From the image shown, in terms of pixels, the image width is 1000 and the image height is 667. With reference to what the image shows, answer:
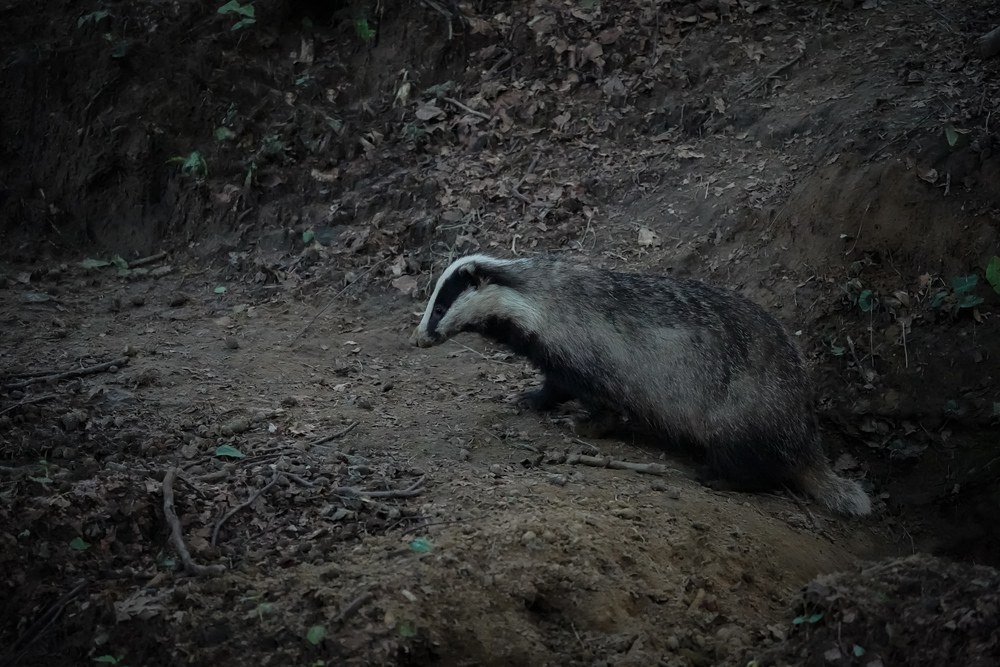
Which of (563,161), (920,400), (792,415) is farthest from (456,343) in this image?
(920,400)

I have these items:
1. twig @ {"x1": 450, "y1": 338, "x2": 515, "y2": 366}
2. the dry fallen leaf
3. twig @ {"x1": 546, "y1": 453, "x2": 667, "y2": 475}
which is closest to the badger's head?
twig @ {"x1": 546, "y1": 453, "x2": 667, "y2": 475}

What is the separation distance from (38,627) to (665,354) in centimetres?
370

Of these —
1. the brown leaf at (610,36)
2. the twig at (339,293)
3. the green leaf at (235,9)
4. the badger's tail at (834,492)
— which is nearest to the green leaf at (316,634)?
the badger's tail at (834,492)

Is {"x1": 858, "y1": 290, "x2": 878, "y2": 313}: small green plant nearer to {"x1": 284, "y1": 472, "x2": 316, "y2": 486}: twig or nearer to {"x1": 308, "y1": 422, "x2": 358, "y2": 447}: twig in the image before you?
{"x1": 308, "y1": 422, "x2": 358, "y2": 447}: twig

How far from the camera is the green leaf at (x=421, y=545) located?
13.3ft

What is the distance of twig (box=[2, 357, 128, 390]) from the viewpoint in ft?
18.2

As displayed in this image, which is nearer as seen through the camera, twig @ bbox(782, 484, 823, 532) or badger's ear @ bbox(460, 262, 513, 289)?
twig @ bbox(782, 484, 823, 532)

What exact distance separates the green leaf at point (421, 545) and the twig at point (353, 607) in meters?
0.40

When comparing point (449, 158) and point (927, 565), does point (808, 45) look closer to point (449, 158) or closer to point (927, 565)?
point (449, 158)

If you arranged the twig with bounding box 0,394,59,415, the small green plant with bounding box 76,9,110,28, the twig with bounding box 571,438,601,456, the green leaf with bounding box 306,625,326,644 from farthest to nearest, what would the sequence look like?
1. the small green plant with bounding box 76,9,110,28
2. the twig with bounding box 571,438,601,456
3. the twig with bounding box 0,394,59,415
4. the green leaf with bounding box 306,625,326,644

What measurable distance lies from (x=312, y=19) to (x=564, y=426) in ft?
19.5

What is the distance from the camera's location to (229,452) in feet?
16.1

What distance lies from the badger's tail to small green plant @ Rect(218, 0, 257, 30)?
279 inches

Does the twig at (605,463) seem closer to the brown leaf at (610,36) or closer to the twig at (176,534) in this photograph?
the twig at (176,534)
